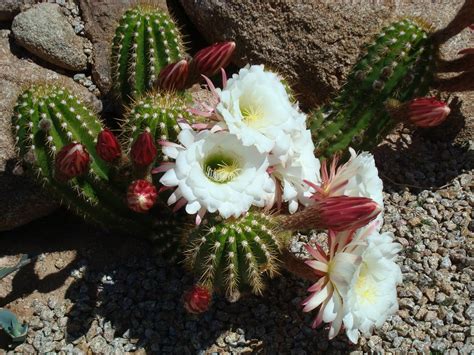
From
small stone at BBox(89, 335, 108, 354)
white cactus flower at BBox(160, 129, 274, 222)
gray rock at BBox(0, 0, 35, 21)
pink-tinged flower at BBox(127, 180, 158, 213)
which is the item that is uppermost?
white cactus flower at BBox(160, 129, 274, 222)

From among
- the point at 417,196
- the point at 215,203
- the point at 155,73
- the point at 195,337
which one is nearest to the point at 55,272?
the point at 195,337

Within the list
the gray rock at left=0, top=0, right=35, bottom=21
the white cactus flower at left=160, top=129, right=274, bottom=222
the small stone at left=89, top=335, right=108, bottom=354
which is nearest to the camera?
the white cactus flower at left=160, top=129, right=274, bottom=222

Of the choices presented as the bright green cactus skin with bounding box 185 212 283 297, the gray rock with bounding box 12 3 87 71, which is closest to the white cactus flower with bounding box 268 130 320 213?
the bright green cactus skin with bounding box 185 212 283 297

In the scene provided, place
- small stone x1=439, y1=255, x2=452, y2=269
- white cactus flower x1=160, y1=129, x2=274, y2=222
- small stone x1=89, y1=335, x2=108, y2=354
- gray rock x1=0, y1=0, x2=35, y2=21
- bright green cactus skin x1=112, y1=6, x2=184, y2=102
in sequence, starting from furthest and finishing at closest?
gray rock x1=0, y1=0, x2=35, y2=21, small stone x1=439, y1=255, x2=452, y2=269, bright green cactus skin x1=112, y1=6, x2=184, y2=102, small stone x1=89, y1=335, x2=108, y2=354, white cactus flower x1=160, y1=129, x2=274, y2=222

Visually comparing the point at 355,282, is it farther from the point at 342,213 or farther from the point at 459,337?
the point at 459,337

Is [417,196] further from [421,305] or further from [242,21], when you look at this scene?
[242,21]

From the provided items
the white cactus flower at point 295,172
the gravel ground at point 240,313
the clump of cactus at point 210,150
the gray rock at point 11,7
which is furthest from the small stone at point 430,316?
the gray rock at point 11,7

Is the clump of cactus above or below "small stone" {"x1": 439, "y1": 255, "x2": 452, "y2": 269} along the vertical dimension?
above

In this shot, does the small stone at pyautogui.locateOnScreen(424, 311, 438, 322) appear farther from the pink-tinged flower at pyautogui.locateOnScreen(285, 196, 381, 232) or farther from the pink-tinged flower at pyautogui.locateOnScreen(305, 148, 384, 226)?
the pink-tinged flower at pyautogui.locateOnScreen(285, 196, 381, 232)
